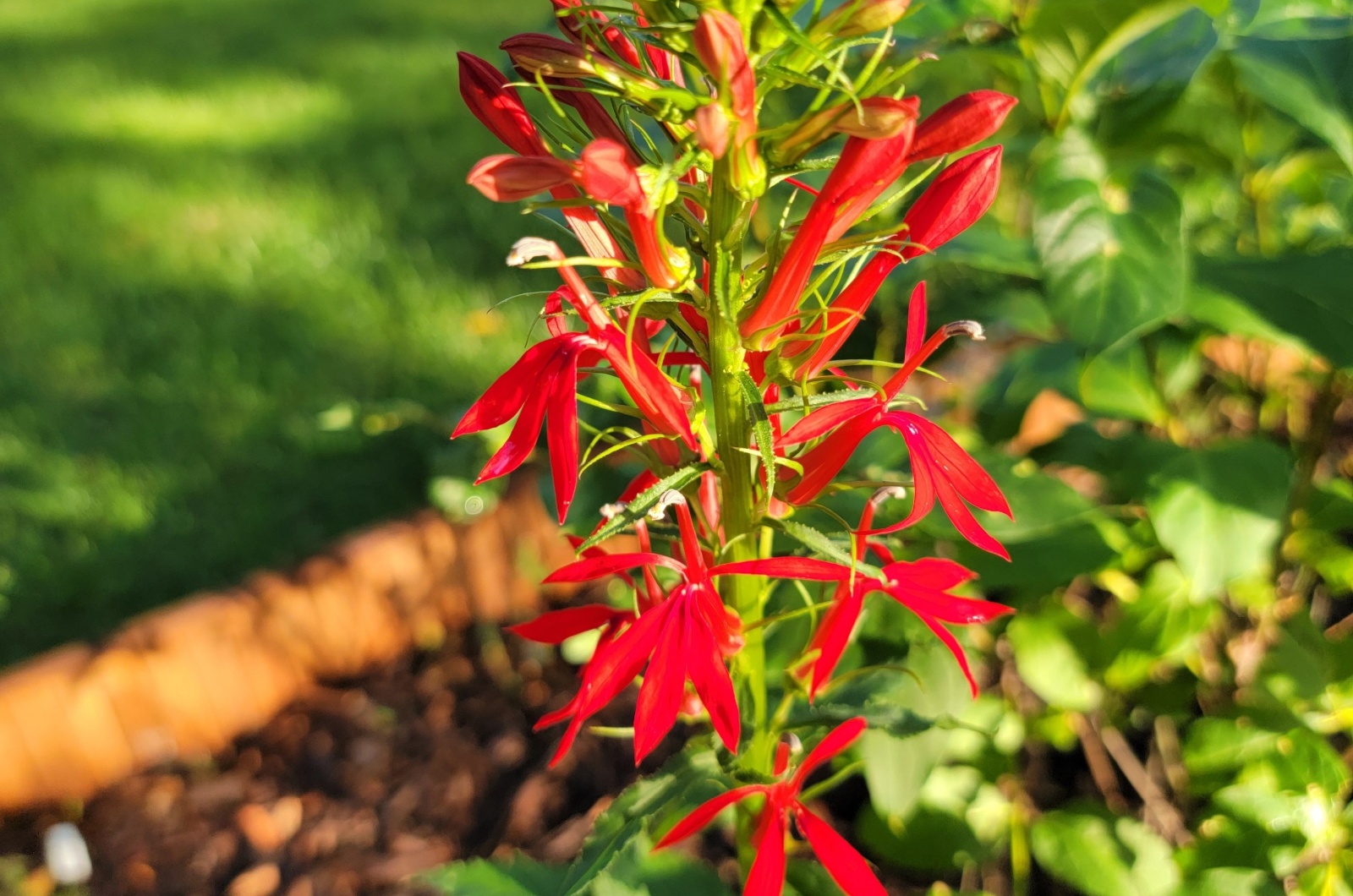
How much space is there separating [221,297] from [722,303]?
2.71 metres

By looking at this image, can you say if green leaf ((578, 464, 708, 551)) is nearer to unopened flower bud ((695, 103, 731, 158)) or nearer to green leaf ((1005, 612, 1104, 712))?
unopened flower bud ((695, 103, 731, 158))

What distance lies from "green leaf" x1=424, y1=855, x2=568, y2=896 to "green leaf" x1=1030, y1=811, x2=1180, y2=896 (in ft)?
2.26

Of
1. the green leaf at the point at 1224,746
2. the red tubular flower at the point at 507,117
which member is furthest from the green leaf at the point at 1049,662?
the red tubular flower at the point at 507,117

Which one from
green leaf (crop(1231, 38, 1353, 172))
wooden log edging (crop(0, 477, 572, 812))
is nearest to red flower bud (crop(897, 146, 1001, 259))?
green leaf (crop(1231, 38, 1353, 172))

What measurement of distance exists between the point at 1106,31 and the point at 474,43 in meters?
3.70

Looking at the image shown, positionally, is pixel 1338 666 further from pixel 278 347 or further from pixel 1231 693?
pixel 278 347

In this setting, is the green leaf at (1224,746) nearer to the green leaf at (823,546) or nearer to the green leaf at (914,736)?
the green leaf at (914,736)

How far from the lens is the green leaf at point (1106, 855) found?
129 cm

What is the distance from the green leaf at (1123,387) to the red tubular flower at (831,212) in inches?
29.7

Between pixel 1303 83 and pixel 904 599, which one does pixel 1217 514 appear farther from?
pixel 904 599

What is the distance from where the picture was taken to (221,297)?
300cm

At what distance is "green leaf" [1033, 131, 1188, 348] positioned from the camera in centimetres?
104

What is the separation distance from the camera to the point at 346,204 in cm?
342

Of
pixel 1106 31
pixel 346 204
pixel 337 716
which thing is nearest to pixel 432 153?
pixel 346 204
